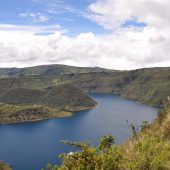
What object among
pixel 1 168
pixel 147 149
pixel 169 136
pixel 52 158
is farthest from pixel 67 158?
pixel 52 158

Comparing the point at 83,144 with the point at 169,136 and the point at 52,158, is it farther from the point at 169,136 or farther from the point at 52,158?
the point at 52,158

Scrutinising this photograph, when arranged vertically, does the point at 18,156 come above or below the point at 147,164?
below

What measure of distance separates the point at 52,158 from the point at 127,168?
165883mm

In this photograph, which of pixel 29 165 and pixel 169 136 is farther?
pixel 29 165

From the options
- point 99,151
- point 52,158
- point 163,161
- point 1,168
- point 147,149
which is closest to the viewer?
point 163,161

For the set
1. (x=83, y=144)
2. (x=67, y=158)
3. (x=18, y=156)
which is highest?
(x=83, y=144)

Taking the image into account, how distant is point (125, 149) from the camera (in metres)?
30.9

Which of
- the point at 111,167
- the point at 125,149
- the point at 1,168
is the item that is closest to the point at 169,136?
the point at 125,149

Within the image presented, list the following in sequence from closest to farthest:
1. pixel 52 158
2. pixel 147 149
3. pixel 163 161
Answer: pixel 163 161 → pixel 147 149 → pixel 52 158

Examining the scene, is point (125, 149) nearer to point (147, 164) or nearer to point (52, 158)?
point (147, 164)

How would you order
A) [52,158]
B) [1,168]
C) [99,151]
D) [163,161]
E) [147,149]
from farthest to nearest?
[52,158], [1,168], [99,151], [147,149], [163,161]

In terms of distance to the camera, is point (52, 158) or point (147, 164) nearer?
point (147, 164)

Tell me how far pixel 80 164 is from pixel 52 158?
543ft

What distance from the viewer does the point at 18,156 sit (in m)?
196
